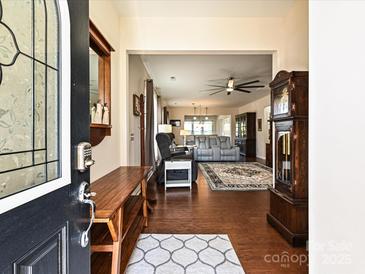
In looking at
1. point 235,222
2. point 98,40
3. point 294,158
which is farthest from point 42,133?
point 235,222

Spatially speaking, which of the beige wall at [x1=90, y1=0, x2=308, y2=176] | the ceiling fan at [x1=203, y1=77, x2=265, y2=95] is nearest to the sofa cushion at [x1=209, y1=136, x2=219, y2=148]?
the ceiling fan at [x1=203, y1=77, x2=265, y2=95]

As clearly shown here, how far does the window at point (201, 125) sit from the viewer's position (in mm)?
13352

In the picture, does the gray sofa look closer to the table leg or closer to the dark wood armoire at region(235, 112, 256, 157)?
the dark wood armoire at region(235, 112, 256, 157)

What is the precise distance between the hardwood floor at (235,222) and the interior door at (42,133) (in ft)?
5.68

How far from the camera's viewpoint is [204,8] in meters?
2.96

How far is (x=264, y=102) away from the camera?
9.47 metres

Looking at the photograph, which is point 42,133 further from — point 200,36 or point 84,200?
point 200,36

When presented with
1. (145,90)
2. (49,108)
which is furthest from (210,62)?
(49,108)

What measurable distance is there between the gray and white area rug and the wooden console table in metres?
0.12

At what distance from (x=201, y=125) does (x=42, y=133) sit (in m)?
13.1

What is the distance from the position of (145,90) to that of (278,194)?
3.84 metres
